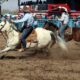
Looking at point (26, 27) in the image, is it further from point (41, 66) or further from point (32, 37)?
point (41, 66)

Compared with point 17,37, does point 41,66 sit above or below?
below

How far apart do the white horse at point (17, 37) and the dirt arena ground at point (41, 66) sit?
398mm

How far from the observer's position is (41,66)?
9.69 meters

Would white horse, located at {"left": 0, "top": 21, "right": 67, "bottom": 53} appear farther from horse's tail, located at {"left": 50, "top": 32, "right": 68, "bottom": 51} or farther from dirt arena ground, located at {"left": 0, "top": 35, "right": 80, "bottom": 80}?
dirt arena ground, located at {"left": 0, "top": 35, "right": 80, "bottom": 80}

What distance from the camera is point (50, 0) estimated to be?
97.3ft

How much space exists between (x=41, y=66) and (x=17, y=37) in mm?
1858

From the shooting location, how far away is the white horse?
11094mm

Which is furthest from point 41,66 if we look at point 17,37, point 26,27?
point 26,27

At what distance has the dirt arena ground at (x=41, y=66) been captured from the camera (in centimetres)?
802

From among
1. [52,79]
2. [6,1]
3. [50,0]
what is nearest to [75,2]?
[50,0]

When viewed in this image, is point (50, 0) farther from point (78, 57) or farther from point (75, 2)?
point (78, 57)

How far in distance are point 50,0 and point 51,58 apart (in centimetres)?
1858

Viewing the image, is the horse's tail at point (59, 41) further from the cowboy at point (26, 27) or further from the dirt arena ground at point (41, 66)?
the cowboy at point (26, 27)

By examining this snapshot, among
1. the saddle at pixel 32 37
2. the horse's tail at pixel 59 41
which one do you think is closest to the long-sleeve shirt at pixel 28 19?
the saddle at pixel 32 37
